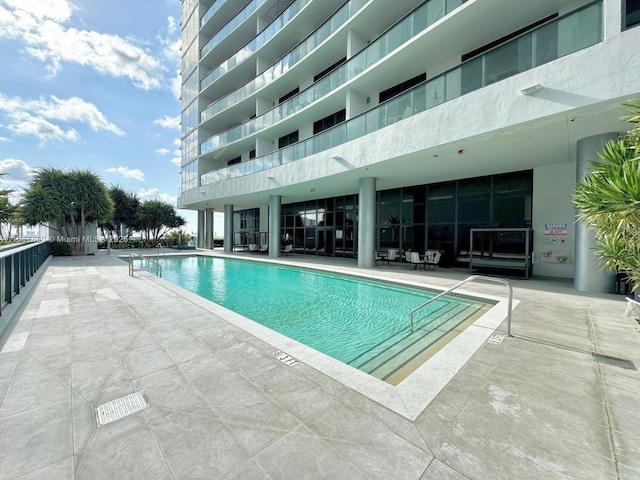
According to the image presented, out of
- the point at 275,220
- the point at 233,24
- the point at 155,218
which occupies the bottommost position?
the point at 275,220

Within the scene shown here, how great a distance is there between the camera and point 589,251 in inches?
283

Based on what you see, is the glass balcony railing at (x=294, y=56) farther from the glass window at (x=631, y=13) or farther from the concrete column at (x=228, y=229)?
the glass window at (x=631, y=13)

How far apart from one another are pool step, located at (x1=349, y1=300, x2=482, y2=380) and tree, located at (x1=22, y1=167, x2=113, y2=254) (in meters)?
22.9

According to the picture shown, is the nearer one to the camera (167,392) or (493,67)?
(167,392)

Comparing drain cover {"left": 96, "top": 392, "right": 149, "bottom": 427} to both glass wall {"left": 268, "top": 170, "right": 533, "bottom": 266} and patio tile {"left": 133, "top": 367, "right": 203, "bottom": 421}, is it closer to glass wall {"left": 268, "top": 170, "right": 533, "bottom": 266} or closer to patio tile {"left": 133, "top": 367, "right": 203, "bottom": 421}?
patio tile {"left": 133, "top": 367, "right": 203, "bottom": 421}

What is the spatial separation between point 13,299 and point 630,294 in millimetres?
15320

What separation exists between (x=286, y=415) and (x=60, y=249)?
24.1m

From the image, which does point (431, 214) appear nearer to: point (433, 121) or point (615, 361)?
point (433, 121)

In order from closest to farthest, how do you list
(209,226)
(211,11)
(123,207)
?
(211,11), (209,226), (123,207)

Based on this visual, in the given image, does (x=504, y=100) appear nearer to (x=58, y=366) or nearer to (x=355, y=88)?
(x=355, y=88)

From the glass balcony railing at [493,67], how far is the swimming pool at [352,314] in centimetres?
604

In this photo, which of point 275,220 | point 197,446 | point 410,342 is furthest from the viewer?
point 275,220

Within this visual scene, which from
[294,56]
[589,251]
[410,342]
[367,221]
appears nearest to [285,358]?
[410,342]

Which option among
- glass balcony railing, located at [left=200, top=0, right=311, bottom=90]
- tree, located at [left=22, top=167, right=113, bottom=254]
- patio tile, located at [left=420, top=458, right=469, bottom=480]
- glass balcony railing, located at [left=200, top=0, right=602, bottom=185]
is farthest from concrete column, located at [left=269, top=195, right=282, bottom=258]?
patio tile, located at [left=420, top=458, right=469, bottom=480]
